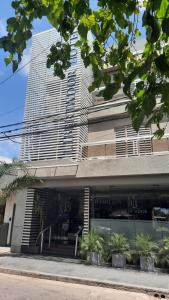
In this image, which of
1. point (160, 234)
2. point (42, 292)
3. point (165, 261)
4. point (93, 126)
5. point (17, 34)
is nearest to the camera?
point (17, 34)

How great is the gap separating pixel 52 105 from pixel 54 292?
10.2m

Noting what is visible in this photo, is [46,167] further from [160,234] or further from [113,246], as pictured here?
[160,234]

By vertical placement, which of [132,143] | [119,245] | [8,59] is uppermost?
[132,143]

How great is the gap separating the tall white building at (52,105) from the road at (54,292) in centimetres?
698

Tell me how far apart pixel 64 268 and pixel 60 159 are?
5590 mm

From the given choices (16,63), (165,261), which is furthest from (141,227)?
(16,63)

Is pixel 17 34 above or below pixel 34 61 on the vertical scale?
below

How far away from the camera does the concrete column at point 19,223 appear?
13.3m

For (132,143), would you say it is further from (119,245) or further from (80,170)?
(119,245)

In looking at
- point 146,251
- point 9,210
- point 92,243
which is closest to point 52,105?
point 9,210

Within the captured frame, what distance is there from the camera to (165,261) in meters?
9.92

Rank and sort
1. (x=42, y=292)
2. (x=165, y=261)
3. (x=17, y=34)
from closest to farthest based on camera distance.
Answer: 1. (x=17, y=34)
2. (x=42, y=292)
3. (x=165, y=261)

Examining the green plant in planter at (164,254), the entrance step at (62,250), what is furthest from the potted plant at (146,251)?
the entrance step at (62,250)

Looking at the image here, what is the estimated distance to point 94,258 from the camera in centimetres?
1091
